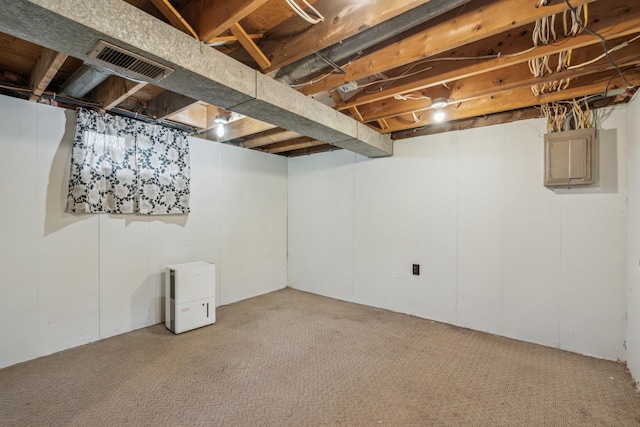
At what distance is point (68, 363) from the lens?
2.38 metres

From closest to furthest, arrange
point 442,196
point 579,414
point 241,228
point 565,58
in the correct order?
point 579,414 → point 565,58 → point 442,196 → point 241,228

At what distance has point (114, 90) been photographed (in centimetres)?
242

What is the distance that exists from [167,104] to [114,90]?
0.46 m

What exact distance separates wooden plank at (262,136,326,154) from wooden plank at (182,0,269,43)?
93.5 inches

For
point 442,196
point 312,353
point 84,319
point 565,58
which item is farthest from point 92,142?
point 565,58

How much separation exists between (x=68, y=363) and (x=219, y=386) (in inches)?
54.1

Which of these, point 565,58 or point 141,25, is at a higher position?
point 565,58

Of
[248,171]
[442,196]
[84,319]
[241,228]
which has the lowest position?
[84,319]

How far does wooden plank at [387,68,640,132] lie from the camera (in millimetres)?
2244

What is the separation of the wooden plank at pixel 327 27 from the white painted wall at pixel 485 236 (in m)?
A: 2.08

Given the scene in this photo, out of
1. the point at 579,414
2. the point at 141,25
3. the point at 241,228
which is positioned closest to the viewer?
the point at 141,25

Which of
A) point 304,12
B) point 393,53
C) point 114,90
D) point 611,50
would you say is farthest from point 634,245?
point 114,90

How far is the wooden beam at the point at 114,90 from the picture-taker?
7.30ft

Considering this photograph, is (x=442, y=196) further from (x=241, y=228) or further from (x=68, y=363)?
(x=68, y=363)
